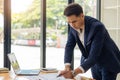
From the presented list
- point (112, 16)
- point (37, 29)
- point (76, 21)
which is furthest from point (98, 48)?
point (112, 16)

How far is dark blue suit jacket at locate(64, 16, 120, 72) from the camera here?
1.96 meters

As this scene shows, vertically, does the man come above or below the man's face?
below

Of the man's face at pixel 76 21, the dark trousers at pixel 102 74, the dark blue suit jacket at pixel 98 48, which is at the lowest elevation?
the dark trousers at pixel 102 74

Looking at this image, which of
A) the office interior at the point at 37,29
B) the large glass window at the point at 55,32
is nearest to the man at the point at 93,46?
the office interior at the point at 37,29

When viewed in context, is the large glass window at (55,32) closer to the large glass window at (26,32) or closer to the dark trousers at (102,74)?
the large glass window at (26,32)

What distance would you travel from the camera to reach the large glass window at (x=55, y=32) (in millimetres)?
4398

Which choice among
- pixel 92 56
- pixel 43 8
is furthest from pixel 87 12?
pixel 92 56

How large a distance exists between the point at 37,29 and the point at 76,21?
7.99ft

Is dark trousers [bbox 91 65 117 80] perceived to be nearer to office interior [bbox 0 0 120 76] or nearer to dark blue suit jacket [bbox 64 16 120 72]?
dark blue suit jacket [bbox 64 16 120 72]

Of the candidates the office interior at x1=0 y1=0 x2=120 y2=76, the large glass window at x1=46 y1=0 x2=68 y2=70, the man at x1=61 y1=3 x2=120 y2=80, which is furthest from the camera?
the large glass window at x1=46 y1=0 x2=68 y2=70

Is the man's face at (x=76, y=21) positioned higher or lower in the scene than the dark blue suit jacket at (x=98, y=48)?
higher

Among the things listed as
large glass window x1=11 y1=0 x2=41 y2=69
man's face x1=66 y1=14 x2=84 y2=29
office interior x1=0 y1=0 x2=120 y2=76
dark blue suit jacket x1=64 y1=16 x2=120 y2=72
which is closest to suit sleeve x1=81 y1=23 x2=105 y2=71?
dark blue suit jacket x1=64 y1=16 x2=120 y2=72

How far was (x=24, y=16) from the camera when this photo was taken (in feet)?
13.9

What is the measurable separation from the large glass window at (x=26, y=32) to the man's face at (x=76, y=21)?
7.50 ft
